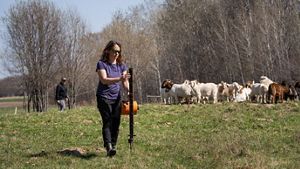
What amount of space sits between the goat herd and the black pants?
16.4 m

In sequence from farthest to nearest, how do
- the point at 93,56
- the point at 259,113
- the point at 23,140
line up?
the point at 93,56, the point at 259,113, the point at 23,140

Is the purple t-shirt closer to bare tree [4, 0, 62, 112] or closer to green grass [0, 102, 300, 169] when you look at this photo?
green grass [0, 102, 300, 169]

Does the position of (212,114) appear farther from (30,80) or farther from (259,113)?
(30,80)

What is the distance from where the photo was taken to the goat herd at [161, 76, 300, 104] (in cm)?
2486

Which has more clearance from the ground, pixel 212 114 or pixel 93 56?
pixel 93 56

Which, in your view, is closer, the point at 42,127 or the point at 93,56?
the point at 42,127

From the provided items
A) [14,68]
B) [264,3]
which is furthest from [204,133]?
[14,68]

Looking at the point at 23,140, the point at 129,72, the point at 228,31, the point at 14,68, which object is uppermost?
the point at 228,31

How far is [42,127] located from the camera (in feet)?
48.1

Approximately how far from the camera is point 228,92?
2922 centimetres

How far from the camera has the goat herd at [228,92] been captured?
24.9 metres

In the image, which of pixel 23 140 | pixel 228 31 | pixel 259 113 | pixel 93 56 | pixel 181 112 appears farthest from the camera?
pixel 93 56

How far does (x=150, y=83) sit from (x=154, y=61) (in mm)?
3814

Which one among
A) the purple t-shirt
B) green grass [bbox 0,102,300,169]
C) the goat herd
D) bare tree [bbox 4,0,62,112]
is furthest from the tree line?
the purple t-shirt
